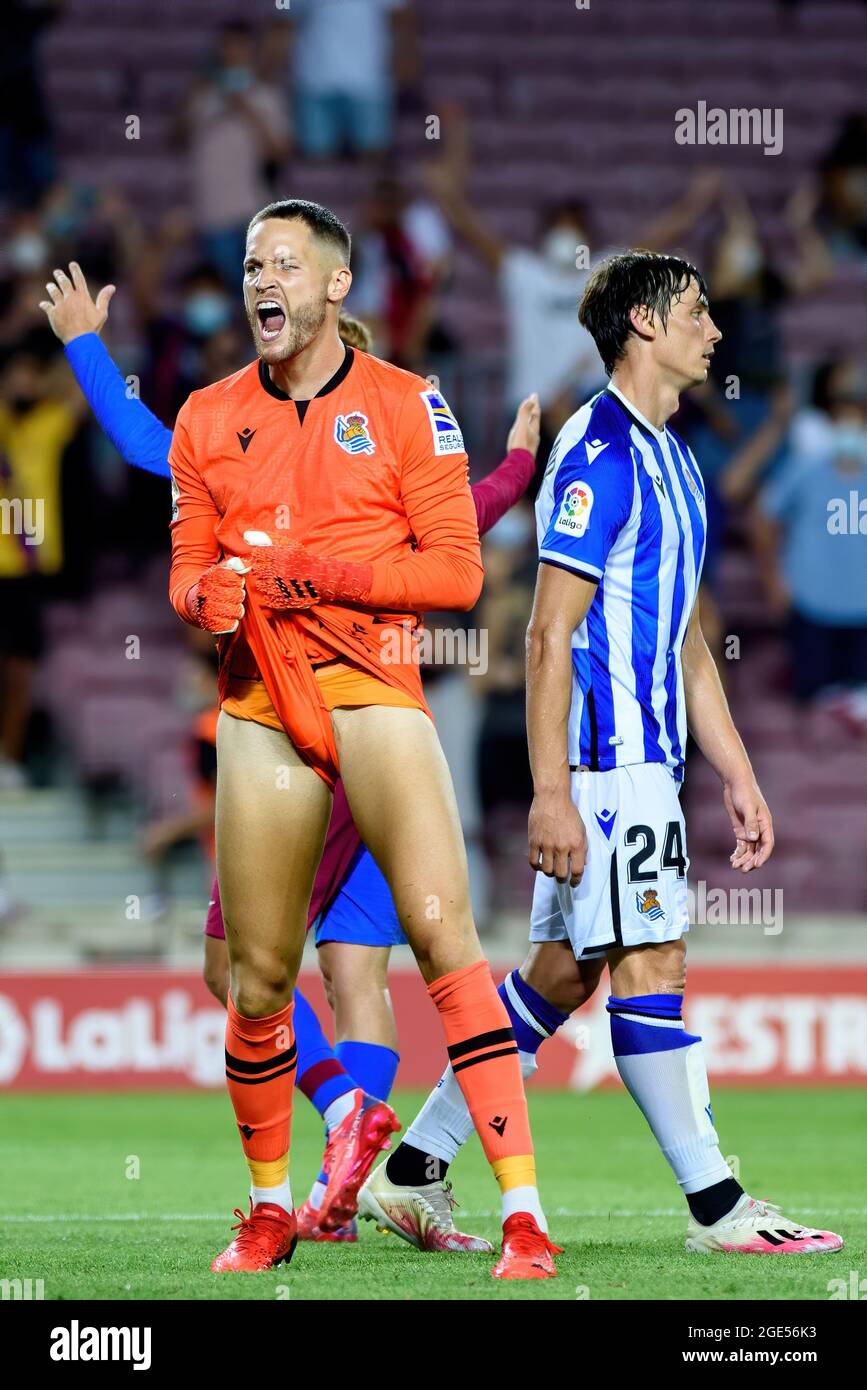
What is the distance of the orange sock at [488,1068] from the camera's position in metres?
4.45

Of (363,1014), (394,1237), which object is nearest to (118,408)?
(363,1014)

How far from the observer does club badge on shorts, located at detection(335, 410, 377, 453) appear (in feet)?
15.2

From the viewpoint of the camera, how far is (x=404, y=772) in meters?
4.50

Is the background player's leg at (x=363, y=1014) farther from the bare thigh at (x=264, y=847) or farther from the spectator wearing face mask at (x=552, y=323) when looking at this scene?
the spectator wearing face mask at (x=552, y=323)

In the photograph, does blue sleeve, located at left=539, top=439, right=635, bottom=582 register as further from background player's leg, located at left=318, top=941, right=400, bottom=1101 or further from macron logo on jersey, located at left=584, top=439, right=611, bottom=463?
background player's leg, located at left=318, top=941, right=400, bottom=1101

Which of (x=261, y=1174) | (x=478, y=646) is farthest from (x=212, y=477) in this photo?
(x=478, y=646)

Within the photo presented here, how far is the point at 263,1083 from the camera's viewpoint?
4742 mm

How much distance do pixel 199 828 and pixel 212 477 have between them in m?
6.66

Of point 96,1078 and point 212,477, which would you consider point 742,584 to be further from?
point 212,477

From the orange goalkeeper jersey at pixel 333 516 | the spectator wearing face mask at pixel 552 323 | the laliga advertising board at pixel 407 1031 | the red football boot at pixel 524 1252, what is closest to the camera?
the red football boot at pixel 524 1252

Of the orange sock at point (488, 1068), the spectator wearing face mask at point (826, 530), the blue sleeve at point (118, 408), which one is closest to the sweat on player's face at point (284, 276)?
the blue sleeve at point (118, 408)

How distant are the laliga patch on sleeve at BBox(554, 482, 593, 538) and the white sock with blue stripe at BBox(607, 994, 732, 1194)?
1.07 meters

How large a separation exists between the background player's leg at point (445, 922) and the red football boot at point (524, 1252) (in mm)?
36

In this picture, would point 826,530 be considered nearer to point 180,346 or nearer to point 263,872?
point 180,346
